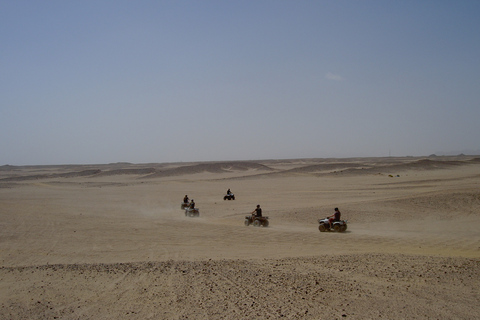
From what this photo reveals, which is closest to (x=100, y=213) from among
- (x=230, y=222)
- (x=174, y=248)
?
(x=230, y=222)

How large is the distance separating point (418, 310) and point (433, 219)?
1483 cm

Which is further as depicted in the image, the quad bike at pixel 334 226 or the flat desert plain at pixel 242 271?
the quad bike at pixel 334 226

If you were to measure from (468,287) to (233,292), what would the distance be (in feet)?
16.2

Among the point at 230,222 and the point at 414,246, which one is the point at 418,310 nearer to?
the point at 414,246

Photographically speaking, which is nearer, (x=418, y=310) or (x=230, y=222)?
(x=418, y=310)

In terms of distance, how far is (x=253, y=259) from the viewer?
11.6 metres

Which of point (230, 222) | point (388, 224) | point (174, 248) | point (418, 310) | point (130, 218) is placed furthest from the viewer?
point (130, 218)

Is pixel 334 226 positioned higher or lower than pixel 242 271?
lower

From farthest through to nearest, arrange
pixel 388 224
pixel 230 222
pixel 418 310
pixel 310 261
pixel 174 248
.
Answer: pixel 230 222
pixel 388 224
pixel 174 248
pixel 310 261
pixel 418 310

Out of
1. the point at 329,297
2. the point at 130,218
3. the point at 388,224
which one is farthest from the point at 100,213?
the point at 329,297

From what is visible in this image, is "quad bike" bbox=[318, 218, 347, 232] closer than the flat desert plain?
No

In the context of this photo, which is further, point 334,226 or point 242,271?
point 334,226

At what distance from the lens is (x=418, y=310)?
23.9ft

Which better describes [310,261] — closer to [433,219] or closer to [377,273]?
[377,273]
